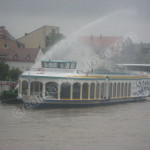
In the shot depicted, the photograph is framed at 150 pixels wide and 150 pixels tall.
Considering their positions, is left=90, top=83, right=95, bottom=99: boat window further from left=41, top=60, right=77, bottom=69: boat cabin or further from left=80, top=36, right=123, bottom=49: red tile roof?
left=80, top=36, right=123, bottom=49: red tile roof

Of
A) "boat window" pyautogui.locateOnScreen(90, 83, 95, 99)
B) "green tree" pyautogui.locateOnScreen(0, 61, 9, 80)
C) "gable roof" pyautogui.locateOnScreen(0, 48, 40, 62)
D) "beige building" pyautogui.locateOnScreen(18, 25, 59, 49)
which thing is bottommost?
"boat window" pyautogui.locateOnScreen(90, 83, 95, 99)

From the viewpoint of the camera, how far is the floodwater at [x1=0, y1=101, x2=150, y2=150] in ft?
38.8

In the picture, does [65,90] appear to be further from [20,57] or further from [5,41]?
[5,41]

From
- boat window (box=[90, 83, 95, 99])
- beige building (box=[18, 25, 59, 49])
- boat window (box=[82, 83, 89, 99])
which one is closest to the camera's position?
boat window (box=[82, 83, 89, 99])

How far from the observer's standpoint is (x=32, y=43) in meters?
56.5

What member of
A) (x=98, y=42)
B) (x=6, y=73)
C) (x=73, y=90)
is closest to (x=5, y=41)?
(x=98, y=42)

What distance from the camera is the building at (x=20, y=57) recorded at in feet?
146

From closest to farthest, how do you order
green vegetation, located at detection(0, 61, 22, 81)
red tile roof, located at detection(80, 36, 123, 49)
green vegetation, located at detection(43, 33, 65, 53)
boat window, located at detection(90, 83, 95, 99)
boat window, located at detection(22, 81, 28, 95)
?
boat window, located at detection(22, 81, 28, 95) → boat window, located at detection(90, 83, 95, 99) → green vegetation, located at detection(0, 61, 22, 81) → red tile roof, located at detection(80, 36, 123, 49) → green vegetation, located at detection(43, 33, 65, 53)

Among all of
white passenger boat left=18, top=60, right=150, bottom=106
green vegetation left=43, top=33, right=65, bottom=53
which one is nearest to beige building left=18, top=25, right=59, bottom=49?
green vegetation left=43, top=33, right=65, bottom=53

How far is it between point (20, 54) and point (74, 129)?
107 ft

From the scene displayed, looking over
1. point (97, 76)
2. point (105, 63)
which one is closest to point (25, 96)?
point (97, 76)

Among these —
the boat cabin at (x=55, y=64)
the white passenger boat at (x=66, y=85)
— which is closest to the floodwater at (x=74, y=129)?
the white passenger boat at (x=66, y=85)

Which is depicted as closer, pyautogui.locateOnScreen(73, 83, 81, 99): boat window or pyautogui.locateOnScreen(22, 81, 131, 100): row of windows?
pyautogui.locateOnScreen(22, 81, 131, 100): row of windows

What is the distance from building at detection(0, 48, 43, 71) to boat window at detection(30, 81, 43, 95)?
24.3 meters
